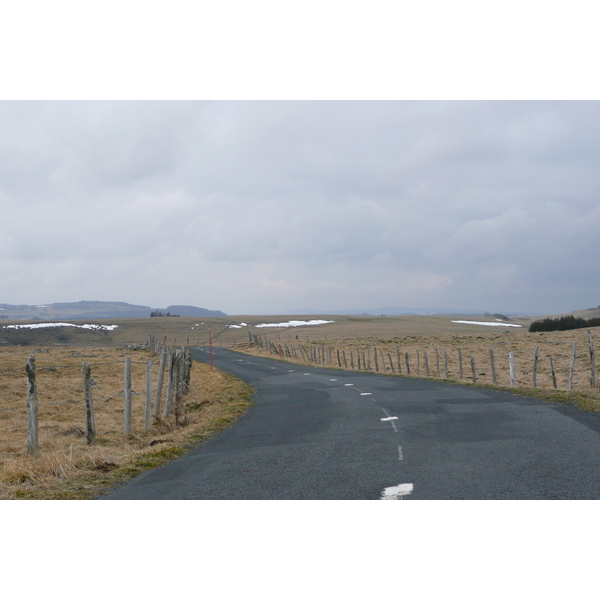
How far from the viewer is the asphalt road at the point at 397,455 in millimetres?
7688

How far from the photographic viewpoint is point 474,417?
13.6 m

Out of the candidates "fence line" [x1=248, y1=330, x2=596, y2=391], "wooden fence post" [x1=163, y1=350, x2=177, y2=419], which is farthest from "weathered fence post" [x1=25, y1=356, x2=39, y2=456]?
"fence line" [x1=248, y1=330, x2=596, y2=391]

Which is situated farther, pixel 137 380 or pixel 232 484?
pixel 137 380

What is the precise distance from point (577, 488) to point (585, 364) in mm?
25222

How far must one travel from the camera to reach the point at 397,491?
7.50 metres

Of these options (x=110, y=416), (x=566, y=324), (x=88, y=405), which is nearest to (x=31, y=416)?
(x=88, y=405)

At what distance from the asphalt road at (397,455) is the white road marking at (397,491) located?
15mm

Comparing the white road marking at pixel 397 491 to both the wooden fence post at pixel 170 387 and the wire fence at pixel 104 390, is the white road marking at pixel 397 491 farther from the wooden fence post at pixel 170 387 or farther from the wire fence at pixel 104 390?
the wooden fence post at pixel 170 387

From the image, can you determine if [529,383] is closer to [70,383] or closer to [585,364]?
[585,364]

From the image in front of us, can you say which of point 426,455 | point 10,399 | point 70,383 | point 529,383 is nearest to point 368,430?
point 426,455

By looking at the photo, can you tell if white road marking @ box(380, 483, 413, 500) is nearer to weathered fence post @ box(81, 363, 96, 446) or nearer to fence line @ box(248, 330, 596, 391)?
weathered fence post @ box(81, 363, 96, 446)

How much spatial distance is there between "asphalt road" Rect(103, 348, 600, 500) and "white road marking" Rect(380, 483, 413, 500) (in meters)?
0.02

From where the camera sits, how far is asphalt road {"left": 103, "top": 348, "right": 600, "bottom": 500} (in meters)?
7.69

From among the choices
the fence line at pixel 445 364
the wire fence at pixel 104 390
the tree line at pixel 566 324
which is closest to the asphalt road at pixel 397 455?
the wire fence at pixel 104 390
